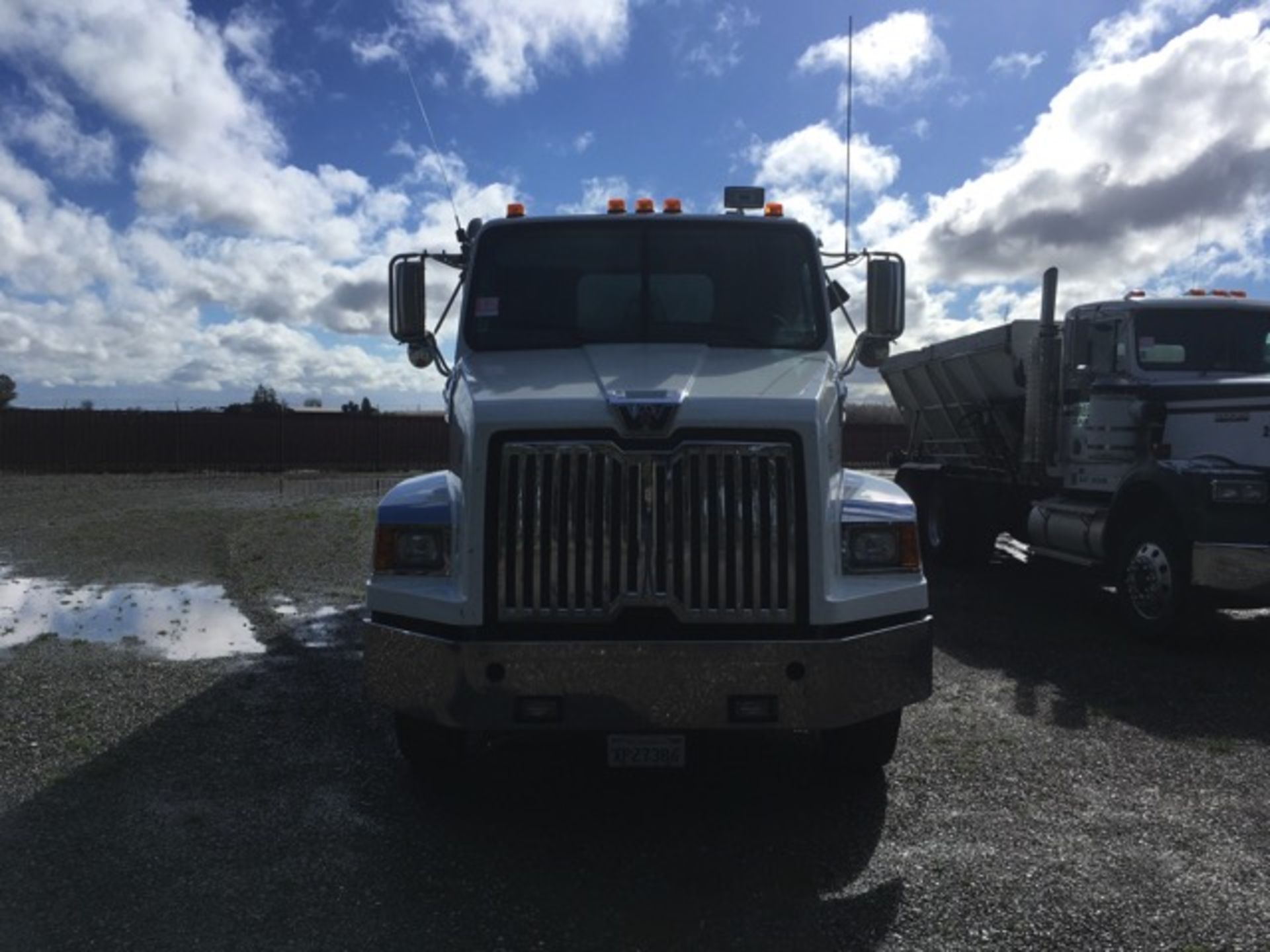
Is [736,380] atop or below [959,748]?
atop

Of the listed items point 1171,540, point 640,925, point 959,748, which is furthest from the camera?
point 1171,540

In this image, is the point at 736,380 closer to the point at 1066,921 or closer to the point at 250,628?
the point at 1066,921

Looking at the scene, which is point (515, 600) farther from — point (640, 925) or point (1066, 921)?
point (1066, 921)

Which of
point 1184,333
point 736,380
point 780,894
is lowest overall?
point 780,894

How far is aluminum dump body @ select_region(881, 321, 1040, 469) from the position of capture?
11.4m

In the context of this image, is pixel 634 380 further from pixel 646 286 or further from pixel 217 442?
pixel 217 442

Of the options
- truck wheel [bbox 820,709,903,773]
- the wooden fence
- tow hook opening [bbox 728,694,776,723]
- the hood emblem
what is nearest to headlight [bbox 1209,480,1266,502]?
truck wheel [bbox 820,709,903,773]

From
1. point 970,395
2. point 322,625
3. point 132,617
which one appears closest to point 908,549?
point 322,625

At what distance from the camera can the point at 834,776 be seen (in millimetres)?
5117

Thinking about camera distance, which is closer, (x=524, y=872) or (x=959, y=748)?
(x=524, y=872)

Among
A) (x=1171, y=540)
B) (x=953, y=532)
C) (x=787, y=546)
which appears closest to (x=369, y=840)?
(x=787, y=546)

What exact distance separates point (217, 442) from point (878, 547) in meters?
33.8

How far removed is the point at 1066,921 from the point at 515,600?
2.27m

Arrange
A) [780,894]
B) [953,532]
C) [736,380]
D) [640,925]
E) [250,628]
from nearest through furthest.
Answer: [640,925], [780,894], [736,380], [250,628], [953,532]
